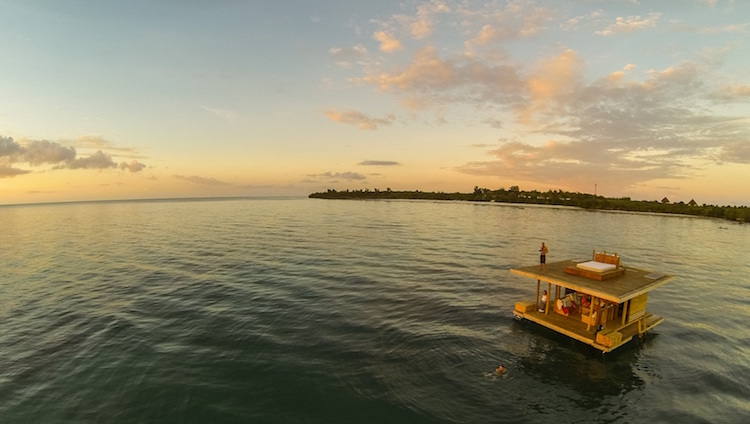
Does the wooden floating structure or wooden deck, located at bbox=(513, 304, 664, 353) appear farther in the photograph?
wooden deck, located at bbox=(513, 304, 664, 353)

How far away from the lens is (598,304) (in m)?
22.2

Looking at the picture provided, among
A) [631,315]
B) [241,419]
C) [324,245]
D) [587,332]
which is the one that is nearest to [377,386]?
[241,419]

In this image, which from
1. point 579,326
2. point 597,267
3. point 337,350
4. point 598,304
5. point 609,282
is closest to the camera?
point 337,350

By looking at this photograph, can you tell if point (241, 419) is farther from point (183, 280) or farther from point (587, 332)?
point (183, 280)

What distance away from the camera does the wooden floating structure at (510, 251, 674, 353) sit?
21.1m

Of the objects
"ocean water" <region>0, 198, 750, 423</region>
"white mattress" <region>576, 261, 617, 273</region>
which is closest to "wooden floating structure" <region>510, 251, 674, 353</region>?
"white mattress" <region>576, 261, 617, 273</region>

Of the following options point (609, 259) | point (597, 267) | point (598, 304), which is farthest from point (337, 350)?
point (609, 259)

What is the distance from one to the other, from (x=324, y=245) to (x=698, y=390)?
5151 cm

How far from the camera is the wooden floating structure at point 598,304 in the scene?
21.1 metres

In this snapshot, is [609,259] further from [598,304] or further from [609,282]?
[598,304]

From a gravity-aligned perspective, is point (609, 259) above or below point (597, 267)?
above

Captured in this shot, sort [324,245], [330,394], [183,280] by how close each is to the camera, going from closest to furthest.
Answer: [330,394] → [183,280] → [324,245]

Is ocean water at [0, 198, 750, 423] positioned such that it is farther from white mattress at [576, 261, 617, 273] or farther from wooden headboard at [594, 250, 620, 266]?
wooden headboard at [594, 250, 620, 266]

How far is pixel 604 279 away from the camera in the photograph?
2317 cm
